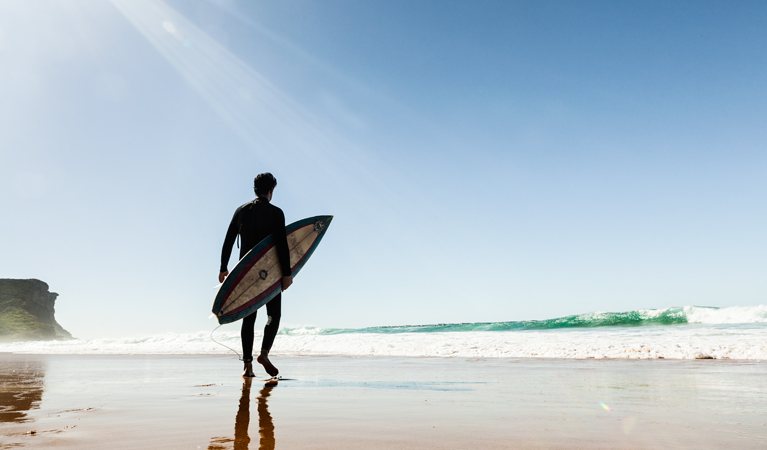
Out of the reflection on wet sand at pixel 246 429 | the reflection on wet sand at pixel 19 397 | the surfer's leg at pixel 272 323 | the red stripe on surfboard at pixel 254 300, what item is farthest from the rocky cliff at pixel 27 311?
the reflection on wet sand at pixel 246 429

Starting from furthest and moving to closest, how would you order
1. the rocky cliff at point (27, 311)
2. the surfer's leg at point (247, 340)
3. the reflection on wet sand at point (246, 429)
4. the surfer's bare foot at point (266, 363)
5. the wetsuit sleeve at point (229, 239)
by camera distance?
the rocky cliff at point (27, 311)
the wetsuit sleeve at point (229, 239)
the surfer's leg at point (247, 340)
the surfer's bare foot at point (266, 363)
the reflection on wet sand at point (246, 429)

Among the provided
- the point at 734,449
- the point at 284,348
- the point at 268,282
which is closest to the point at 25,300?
the point at 284,348

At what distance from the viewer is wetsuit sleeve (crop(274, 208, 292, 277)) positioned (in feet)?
14.7

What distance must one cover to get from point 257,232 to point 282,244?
30 cm

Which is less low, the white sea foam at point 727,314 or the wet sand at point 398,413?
the wet sand at point 398,413

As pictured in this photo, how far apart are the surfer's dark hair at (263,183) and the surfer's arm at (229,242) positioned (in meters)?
0.30

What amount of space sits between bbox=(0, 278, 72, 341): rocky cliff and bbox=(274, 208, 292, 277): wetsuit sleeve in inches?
2359

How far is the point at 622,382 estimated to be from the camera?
3988 millimetres

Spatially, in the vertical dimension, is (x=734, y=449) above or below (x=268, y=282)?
below

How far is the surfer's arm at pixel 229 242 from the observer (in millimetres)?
4609

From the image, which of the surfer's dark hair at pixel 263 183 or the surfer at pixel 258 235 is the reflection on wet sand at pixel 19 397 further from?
the surfer's dark hair at pixel 263 183

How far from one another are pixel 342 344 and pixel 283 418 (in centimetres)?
854

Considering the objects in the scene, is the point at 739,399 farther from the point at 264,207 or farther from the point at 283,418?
the point at 264,207

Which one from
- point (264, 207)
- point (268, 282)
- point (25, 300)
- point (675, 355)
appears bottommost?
point (675, 355)
